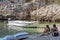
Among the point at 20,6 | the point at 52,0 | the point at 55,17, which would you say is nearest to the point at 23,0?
the point at 20,6

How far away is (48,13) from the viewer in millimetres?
57188

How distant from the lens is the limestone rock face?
55.5 meters

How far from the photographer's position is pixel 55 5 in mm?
59094

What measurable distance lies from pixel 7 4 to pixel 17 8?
5.57 metres

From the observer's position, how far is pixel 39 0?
209ft

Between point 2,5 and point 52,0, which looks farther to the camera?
point 2,5

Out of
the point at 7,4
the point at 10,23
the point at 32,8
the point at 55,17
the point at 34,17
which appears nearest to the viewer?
the point at 10,23

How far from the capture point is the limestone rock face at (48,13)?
55487 mm

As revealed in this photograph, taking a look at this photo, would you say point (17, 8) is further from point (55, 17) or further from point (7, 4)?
point (55, 17)

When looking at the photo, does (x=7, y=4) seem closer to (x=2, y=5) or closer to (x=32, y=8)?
(x=2, y=5)

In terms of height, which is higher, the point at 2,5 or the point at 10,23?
the point at 2,5

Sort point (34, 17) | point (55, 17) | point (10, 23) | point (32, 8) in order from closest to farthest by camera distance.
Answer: point (10, 23) < point (55, 17) < point (34, 17) < point (32, 8)

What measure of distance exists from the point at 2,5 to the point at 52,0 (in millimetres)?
16688

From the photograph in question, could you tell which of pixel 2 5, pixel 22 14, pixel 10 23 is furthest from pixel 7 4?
pixel 10 23
